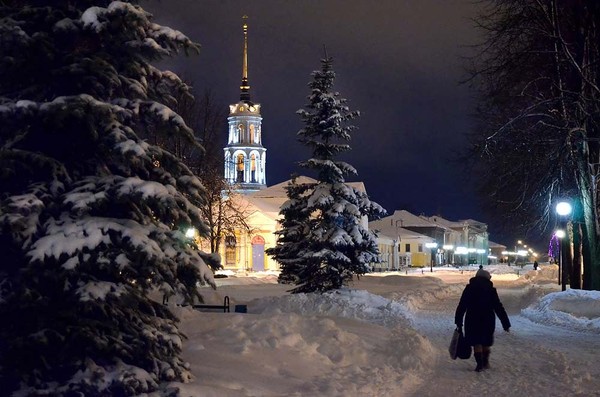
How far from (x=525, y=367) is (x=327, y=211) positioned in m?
14.0

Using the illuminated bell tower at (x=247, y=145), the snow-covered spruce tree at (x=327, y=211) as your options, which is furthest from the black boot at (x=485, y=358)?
the illuminated bell tower at (x=247, y=145)

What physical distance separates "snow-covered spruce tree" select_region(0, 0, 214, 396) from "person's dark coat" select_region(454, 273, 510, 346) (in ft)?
18.3

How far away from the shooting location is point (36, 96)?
28.5 ft

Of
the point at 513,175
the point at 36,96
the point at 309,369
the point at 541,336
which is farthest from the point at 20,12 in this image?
the point at 513,175

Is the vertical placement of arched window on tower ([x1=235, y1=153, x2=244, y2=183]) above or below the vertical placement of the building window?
above

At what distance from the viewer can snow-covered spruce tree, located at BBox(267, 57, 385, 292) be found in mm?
25438

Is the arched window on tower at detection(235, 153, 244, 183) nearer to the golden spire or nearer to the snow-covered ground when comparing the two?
the golden spire

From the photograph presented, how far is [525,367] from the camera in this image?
12.1m

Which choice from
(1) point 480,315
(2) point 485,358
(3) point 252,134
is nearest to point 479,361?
(2) point 485,358

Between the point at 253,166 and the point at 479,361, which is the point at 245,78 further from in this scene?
the point at 479,361

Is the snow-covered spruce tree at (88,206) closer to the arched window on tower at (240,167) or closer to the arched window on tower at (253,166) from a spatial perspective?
the arched window on tower at (240,167)

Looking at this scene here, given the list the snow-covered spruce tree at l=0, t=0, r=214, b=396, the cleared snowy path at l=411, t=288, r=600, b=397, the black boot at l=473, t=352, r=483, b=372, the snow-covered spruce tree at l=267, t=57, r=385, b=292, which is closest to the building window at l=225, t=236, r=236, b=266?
the snow-covered spruce tree at l=267, t=57, r=385, b=292

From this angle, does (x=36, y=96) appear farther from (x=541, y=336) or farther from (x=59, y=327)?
(x=541, y=336)

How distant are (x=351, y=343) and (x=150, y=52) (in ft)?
20.8
